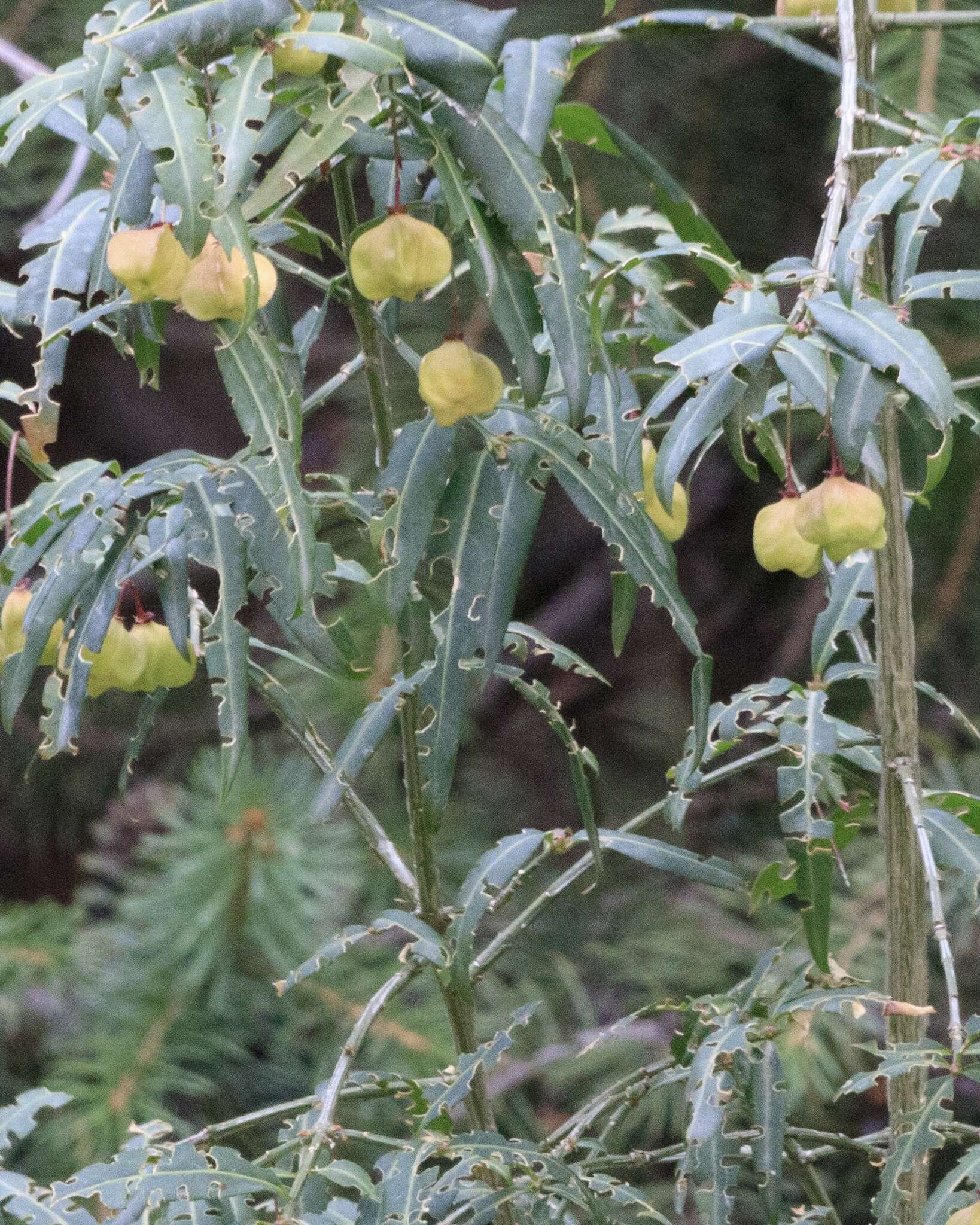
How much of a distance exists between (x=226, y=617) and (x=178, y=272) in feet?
0.33

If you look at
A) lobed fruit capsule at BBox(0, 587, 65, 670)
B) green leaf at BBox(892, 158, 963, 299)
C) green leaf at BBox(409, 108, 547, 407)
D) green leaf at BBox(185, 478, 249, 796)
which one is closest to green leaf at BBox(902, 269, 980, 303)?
green leaf at BBox(892, 158, 963, 299)

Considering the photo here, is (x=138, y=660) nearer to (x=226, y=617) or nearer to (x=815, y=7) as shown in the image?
(x=226, y=617)

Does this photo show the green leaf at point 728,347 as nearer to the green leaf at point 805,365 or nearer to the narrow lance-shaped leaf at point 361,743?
the green leaf at point 805,365

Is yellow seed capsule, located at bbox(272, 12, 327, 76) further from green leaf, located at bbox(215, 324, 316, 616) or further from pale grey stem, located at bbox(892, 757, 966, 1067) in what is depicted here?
pale grey stem, located at bbox(892, 757, 966, 1067)

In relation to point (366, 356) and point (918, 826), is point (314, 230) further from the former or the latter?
point (918, 826)

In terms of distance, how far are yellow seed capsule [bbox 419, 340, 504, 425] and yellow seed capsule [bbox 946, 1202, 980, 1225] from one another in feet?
0.93

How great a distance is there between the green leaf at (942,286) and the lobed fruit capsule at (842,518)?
0.06 m

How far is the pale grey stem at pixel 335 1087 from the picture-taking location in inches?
16.8

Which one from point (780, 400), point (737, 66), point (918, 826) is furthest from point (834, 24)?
point (737, 66)

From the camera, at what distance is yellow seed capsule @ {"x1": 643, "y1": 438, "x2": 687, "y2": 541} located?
0.51 meters

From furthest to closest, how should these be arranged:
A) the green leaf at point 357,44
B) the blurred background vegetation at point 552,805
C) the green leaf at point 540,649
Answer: the blurred background vegetation at point 552,805
the green leaf at point 540,649
the green leaf at point 357,44

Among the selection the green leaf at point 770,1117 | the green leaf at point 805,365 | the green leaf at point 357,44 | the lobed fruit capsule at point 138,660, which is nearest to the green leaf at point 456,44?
the green leaf at point 357,44

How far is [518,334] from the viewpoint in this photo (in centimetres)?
39

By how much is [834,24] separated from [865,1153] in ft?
1.30
